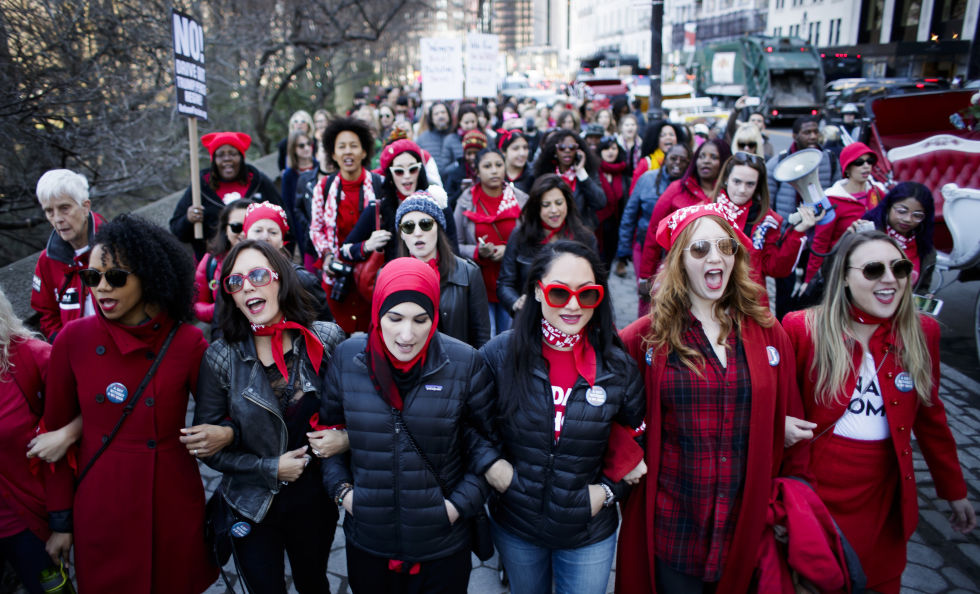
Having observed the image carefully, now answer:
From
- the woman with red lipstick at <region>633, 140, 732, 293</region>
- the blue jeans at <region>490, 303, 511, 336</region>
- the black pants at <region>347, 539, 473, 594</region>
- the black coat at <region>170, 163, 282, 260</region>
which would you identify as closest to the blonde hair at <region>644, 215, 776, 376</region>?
the black pants at <region>347, 539, 473, 594</region>

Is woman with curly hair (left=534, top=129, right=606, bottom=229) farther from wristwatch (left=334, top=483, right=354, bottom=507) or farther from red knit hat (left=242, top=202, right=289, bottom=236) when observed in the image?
wristwatch (left=334, top=483, right=354, bottom=507)

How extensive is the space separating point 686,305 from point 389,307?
1218 millimetres

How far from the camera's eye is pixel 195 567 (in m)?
2.70

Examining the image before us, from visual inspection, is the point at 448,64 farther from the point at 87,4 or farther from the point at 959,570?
the point at 959,570

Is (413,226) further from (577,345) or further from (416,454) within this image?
(416,454)

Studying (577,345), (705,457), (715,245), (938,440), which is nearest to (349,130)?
(577,345)

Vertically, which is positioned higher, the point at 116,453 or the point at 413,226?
the point at 413,226

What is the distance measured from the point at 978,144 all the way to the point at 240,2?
12799 millimetres

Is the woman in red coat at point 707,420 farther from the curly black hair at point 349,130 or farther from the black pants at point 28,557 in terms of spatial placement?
the curly black hair at point 349,130

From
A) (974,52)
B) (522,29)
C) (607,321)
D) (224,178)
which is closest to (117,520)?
(607,321)

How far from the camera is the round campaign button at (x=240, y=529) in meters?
2.60

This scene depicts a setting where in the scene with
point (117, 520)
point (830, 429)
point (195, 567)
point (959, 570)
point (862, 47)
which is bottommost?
point (959, 570)

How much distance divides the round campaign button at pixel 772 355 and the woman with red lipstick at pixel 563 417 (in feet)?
1.72

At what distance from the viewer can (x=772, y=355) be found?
2.48m
